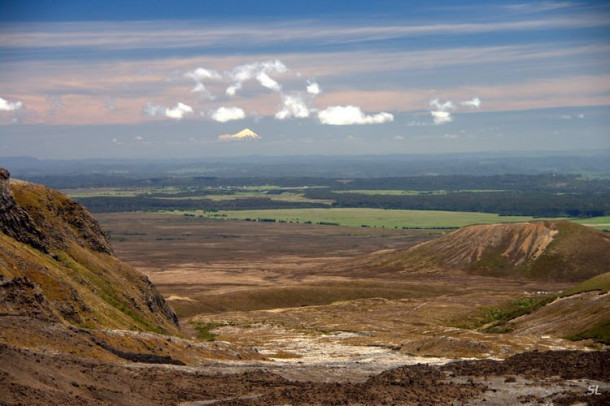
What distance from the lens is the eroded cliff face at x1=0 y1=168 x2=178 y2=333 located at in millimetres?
66938

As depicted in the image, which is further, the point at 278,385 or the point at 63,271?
the point at 63,271

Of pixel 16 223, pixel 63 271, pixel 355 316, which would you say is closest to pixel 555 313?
pixel 355 316

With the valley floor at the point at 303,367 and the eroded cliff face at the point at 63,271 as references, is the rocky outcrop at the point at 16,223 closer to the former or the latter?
the eroded cliff face at the point at 63,271

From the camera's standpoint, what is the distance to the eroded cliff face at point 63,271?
6694 cm

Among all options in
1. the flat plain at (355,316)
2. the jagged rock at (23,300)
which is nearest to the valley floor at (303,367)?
the flat plain at (355,316)

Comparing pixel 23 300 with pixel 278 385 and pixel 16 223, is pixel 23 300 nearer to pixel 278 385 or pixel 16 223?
pixel 278 385

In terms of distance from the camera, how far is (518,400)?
157 ft

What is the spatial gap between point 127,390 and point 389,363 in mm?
32793

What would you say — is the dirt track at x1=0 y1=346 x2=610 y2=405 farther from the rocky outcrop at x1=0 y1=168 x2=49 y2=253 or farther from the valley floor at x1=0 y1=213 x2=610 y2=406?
the rocky outcrop at x1=0 y1=168 x2=49 y2=253

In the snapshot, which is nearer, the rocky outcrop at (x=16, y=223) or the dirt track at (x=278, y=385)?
the dirt track at (x=278, y=385)

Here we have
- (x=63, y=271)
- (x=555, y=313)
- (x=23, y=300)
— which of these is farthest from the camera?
(x=555, y=313)

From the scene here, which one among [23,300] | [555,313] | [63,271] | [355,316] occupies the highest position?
[23,300]

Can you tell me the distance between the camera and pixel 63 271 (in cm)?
8588

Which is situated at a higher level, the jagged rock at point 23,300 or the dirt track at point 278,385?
the jagged rock at point 23,300
